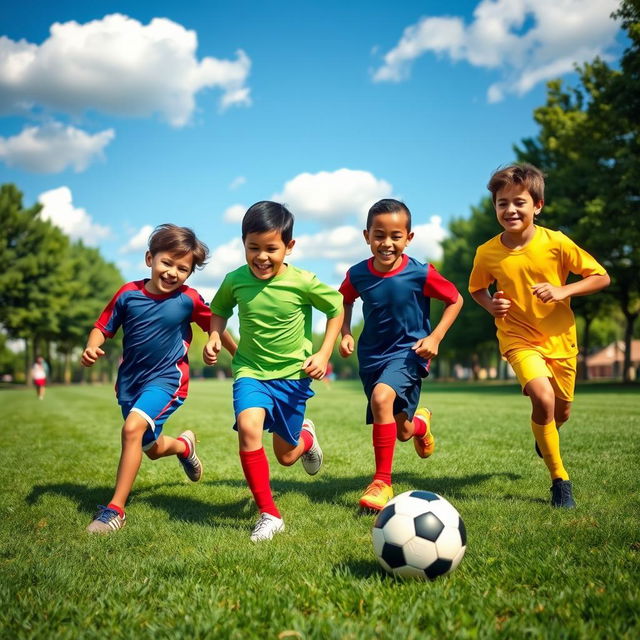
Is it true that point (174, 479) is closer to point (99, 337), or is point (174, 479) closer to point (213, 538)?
point (99, 337)

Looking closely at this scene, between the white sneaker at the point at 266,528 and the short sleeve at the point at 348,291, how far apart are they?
6.95 feet

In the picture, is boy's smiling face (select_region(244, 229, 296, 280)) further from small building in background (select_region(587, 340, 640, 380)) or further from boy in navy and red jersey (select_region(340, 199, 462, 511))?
small building in background (select_region(587, 340, 640, 380))

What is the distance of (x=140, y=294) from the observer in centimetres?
516

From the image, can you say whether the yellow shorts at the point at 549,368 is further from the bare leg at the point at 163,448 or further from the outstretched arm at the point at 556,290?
the bare leg at the point at 163,448

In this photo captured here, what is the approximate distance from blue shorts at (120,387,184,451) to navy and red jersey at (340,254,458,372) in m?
1.78

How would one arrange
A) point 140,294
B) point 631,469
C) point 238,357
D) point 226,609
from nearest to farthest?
point 226,609, point 238,357, point 140,294, point 631,469

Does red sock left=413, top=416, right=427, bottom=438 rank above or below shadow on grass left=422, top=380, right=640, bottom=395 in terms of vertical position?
above

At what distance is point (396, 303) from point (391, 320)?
165 millimetres

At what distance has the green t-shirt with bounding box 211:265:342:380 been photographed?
15.3ft

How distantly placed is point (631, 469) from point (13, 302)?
152ft

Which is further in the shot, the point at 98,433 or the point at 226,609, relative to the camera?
the point at 98,433

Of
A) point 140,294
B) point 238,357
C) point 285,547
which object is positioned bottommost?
point 285,547

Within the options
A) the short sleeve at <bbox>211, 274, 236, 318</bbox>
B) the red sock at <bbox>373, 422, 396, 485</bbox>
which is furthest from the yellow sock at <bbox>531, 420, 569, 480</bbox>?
the short sleeve at <bbox>211, 274, 236, 318</bbox>

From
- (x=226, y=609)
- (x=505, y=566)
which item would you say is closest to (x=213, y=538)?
(x=226, y=609)
